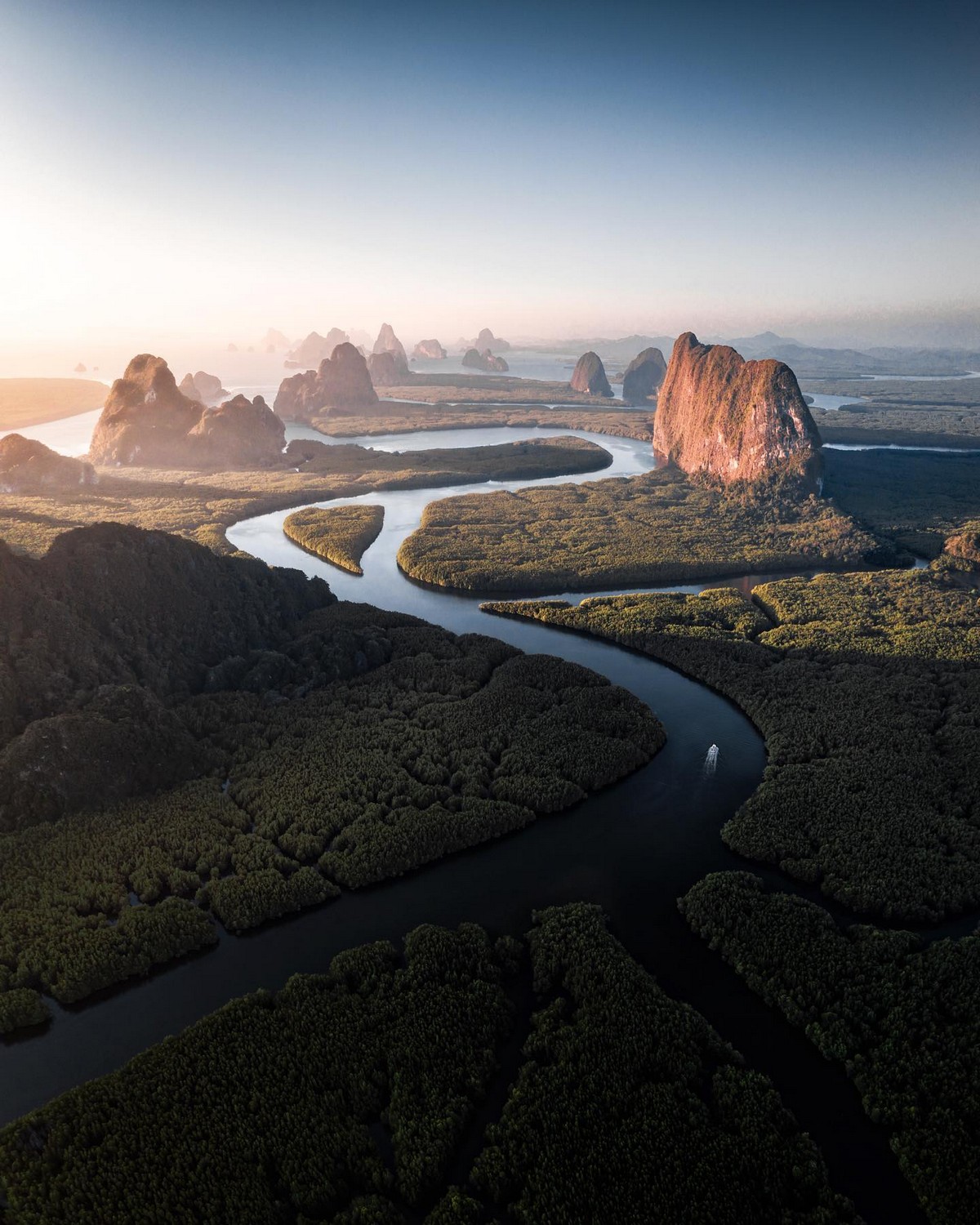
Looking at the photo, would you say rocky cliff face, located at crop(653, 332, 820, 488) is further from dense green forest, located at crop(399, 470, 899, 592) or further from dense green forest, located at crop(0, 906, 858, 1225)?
dense green forest, located at crop(0, 906, 858, 1225)

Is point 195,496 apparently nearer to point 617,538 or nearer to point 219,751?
point 617,538

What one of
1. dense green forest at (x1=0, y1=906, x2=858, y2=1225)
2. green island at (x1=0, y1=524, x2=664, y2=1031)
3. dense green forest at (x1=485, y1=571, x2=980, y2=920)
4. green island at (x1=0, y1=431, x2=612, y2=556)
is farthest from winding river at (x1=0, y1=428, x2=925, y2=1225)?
green island at (x1=0, y1=431, x2=612, y2=556)

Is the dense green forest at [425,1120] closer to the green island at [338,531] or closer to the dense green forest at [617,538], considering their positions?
the dense green forest at [617,538]

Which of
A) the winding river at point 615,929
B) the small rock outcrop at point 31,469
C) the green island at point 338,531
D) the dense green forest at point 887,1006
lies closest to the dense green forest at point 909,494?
the winding river at point 615,929

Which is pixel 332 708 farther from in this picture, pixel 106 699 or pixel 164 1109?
pixel 164 1109

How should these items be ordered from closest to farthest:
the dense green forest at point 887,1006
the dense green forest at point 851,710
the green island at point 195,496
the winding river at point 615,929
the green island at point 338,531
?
the dense green forest at point 887,1006 < the winding river at point 615,929 < the dense green forest at point 851,710 < the green island at point 338,531 < the green island at point 195,496

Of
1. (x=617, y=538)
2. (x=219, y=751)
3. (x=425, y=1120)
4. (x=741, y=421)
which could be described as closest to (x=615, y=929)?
(x=425, y=1120)
